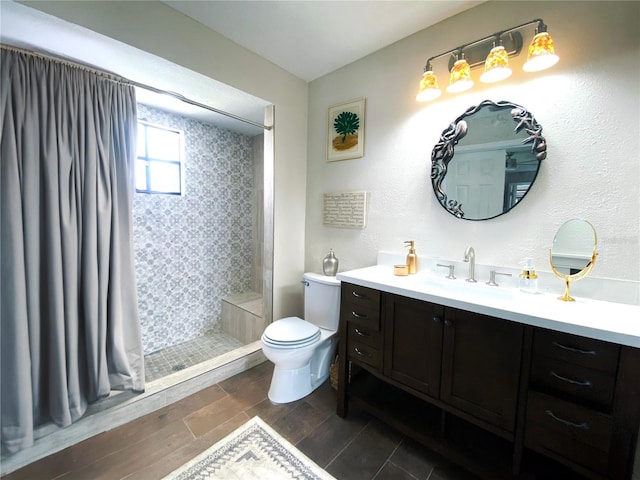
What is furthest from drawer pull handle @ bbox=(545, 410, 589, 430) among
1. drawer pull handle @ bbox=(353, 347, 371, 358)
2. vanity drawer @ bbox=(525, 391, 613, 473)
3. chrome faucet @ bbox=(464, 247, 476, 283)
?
drawer pull handle @ bbox=(353, 347, 371, 358)

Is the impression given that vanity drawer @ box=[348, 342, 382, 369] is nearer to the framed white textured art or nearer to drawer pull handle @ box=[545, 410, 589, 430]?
drawer pull handle @ box=[545, 410, 589, 430]

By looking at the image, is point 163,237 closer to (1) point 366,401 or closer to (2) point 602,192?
(1) point 366,401

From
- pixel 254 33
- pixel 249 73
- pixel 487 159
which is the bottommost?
pixel 487 159

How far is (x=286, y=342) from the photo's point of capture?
164cm

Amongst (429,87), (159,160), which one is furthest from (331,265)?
(159,160)

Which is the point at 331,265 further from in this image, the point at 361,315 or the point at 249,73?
the point at 249,73

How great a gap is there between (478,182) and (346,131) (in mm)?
1052

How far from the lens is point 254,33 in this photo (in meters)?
1.72

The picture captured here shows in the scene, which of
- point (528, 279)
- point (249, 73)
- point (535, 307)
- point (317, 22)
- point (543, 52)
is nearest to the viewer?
point (535, 307)

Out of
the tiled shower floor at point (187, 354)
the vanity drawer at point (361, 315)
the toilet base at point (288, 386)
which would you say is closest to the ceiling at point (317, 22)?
the vanity drawer at point (361, 315)

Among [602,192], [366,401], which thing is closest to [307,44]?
[602,192]

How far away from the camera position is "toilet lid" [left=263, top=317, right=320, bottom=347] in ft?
5.41

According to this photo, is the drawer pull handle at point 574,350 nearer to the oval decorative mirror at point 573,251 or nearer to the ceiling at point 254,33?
the oval decorative mirror at point 573,251

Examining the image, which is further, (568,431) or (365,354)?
(365,354)
